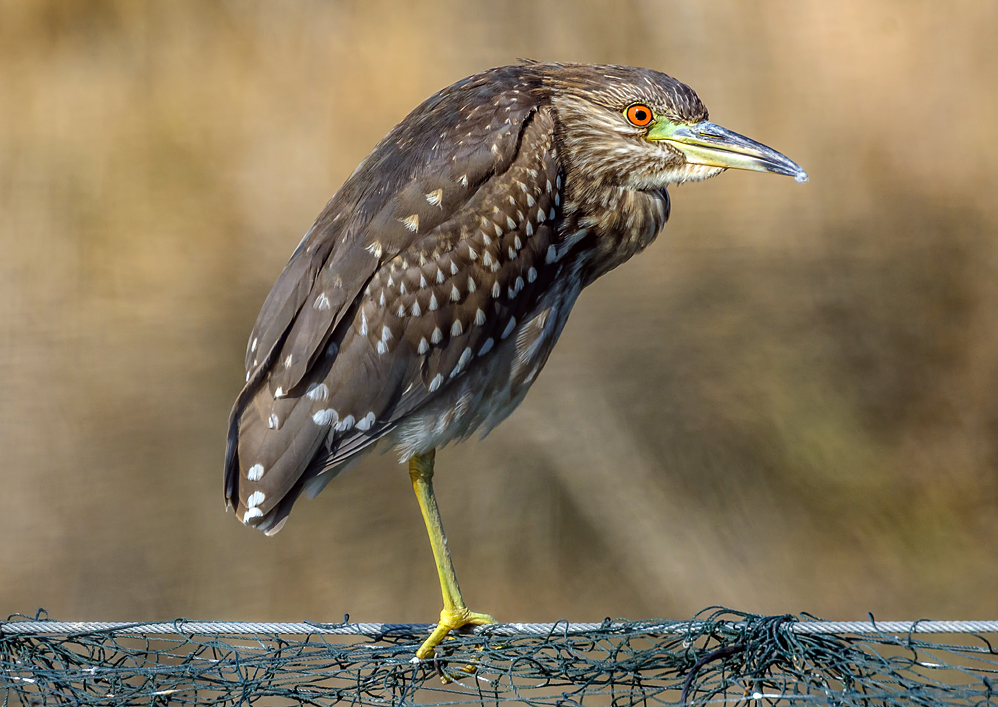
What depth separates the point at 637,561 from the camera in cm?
460

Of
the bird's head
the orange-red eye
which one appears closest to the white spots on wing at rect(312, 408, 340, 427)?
the bird's head

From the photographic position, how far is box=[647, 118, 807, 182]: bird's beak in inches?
90.1

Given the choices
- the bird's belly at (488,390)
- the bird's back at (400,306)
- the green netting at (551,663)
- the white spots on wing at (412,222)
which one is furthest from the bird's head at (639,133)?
the green netting at (551,663)

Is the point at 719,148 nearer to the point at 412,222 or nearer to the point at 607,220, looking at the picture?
the point at 607,220

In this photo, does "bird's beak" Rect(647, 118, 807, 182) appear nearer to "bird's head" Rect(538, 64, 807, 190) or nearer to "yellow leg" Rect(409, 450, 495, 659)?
"bird's head" Rect(538, 64, 807, 190)

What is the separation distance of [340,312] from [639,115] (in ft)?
2.84

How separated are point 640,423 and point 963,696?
3024mm

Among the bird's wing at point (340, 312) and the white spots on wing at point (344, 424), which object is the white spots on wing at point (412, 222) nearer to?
the bird's wing at point (340, 312)

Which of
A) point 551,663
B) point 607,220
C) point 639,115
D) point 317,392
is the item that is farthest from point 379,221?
point 551,663

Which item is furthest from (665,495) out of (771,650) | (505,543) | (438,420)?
(771,650)

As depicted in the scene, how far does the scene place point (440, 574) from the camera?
239 cm

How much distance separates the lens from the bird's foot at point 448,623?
2133 mm

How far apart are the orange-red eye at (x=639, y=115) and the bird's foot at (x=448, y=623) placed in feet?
3.99

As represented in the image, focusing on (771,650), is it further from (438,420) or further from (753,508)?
(753,508)
